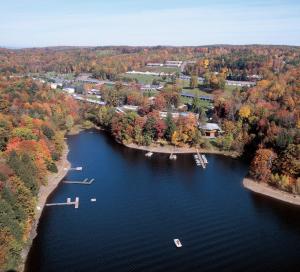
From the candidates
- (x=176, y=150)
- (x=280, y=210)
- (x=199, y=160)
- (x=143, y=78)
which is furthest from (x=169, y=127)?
(x=143, y=78)

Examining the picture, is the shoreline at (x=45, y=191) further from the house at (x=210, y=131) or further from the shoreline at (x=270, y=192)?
the shoreline at (x=270, y=192)

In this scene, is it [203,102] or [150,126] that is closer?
[150,126]

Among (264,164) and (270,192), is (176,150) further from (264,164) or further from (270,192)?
(270,192)

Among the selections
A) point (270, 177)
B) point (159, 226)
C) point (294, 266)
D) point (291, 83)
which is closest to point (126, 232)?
point (159, 226)

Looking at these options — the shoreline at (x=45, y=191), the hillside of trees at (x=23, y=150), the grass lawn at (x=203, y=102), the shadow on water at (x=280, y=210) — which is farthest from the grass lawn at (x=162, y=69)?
the shadow on water at (x=280, y=210)

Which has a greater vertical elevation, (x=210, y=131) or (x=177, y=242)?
(x=210, y=131)

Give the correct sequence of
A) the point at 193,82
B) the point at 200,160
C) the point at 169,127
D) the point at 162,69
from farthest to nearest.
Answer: the point at 162,69, the point at 193,82, the point at 169,127, the point at 200,160

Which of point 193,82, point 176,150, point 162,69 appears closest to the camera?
point 176,150

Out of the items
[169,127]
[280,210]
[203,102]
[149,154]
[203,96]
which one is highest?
[169,127]
